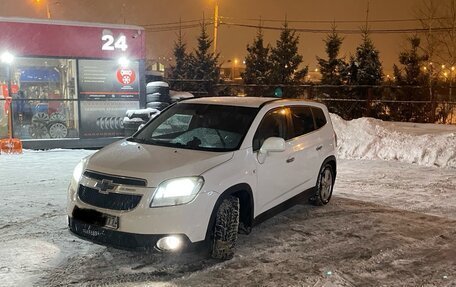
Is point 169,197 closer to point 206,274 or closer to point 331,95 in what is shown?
point 206,274

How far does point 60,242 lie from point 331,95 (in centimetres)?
2081

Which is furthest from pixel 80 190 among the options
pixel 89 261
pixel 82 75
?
pixel 82 75

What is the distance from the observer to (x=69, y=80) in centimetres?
1344

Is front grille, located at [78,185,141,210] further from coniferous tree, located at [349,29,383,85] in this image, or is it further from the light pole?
coniferous tree, located at [349,29,383,85]

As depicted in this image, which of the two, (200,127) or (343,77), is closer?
(200,127)

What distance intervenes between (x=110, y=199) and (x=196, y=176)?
2.81 feet

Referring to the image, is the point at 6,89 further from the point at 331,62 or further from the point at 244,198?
the point at 331,62

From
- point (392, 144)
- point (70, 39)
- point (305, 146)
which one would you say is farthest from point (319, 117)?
point (70, 39)

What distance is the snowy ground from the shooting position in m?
4.80

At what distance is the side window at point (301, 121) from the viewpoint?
6.70m

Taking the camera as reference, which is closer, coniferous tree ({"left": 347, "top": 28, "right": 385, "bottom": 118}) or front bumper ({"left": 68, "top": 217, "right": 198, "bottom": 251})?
front bumper ({"left": 68, "top": 217, "right": 198, "bottom": 251})

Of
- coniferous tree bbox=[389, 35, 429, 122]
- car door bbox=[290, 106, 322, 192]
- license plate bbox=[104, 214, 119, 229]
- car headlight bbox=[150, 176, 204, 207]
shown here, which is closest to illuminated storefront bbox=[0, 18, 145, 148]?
car door bbox=[290, 106, 322, 192]

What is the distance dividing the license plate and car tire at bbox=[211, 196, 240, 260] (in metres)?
0.98

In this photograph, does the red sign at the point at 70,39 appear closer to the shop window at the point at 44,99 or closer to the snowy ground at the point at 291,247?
the shop window at the point at 44,99
